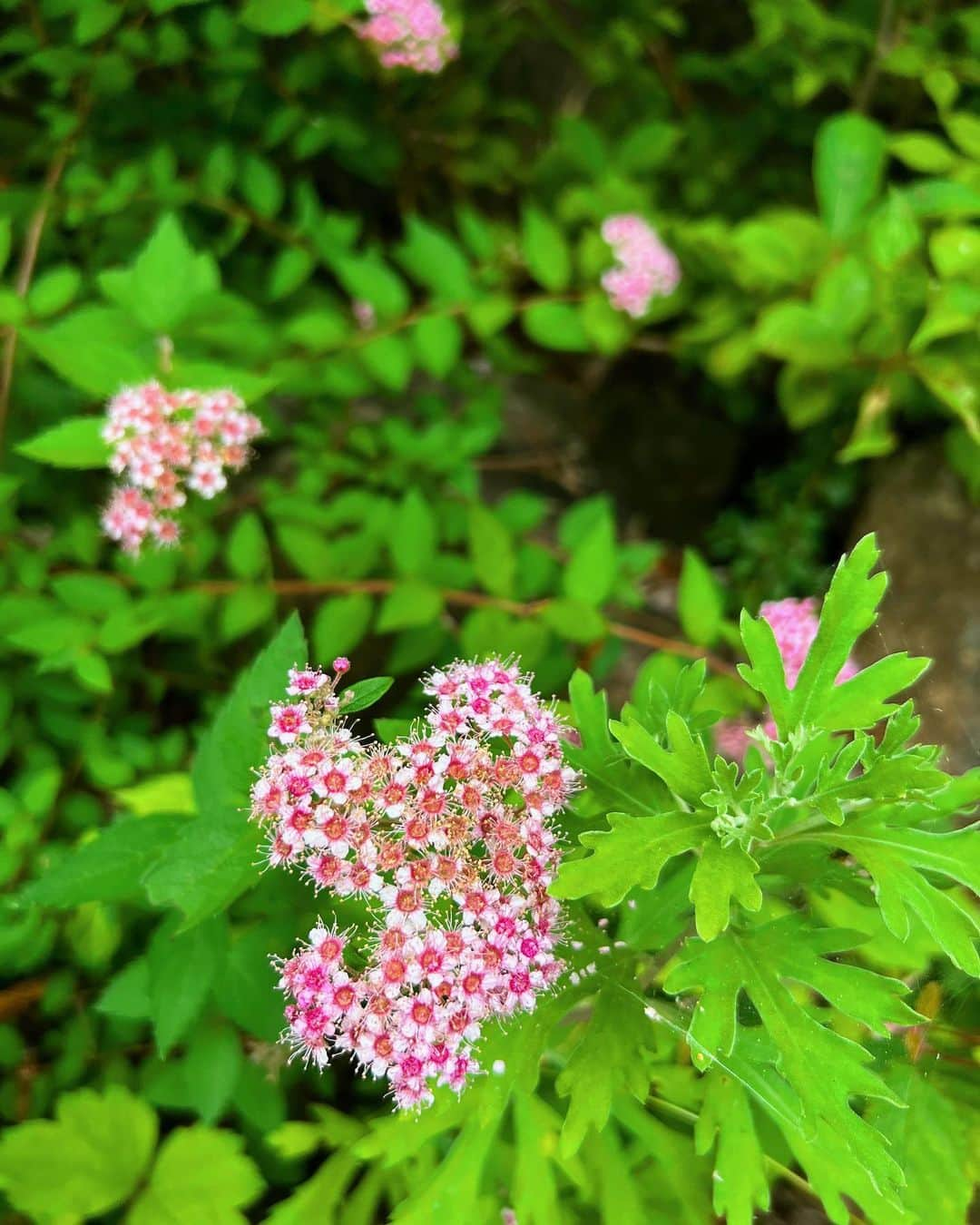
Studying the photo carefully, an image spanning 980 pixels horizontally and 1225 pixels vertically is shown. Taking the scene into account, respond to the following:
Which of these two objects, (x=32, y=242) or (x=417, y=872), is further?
(x=32, y=242)

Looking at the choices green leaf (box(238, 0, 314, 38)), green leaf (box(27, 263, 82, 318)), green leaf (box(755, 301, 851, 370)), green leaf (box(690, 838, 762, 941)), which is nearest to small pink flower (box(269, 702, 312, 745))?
green leaf (box(690, 838, 762, 941))

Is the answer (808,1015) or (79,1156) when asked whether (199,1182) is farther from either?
(808,1015)

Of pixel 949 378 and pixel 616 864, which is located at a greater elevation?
pixel 616 864

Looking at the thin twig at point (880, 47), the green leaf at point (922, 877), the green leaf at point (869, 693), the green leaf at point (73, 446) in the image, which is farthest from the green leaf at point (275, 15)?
the green leaf at point (922, 877)

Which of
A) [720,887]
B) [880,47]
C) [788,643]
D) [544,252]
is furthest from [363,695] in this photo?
[880,47]

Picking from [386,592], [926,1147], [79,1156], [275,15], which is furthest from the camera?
[386,592]

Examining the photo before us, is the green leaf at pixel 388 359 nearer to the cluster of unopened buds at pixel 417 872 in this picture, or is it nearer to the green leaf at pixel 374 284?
the green leaf at pixel 374 284

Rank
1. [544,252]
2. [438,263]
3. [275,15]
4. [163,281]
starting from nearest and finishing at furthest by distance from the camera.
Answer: [163,281], [275,15], [438,263], [544,252]
